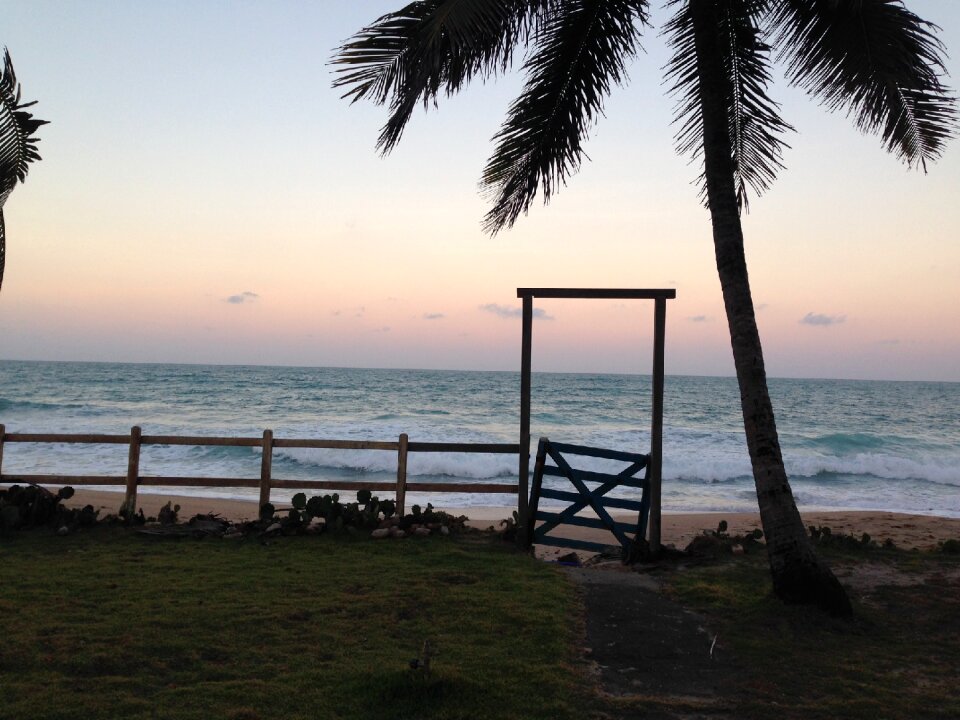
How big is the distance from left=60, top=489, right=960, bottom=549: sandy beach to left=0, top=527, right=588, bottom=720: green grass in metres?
4.33

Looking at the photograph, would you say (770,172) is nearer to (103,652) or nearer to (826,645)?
(826,645)

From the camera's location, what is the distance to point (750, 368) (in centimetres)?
663

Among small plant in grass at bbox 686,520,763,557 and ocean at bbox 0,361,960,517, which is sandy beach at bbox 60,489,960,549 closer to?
ocean at bbox 0,361,960,517

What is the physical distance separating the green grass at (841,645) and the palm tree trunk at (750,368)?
0.27 m

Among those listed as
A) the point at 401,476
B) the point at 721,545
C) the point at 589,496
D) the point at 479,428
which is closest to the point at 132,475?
the point at 401,476

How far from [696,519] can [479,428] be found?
24.5 metres

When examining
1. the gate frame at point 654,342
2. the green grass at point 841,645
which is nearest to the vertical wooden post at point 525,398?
the gate frame at point 654,342

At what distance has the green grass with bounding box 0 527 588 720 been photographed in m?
4.33

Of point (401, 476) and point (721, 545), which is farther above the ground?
point (401, 476)

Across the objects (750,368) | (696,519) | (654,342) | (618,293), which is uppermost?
(618,293)

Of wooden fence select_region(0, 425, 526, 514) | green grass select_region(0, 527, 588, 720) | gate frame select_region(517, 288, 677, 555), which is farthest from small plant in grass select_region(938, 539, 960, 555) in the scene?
wooden fence select_region(0, 425, 526, 514)

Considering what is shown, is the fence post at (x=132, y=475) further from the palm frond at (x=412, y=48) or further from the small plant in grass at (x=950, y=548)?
the small plant in grass at (x=950, y=548)

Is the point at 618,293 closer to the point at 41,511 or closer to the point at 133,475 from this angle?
the point at 133,475

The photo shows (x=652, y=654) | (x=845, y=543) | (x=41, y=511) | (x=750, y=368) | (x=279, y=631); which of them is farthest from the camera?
(x=41, y=511)
